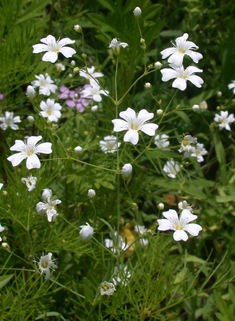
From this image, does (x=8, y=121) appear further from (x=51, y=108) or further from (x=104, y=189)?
(x=104, y=189)

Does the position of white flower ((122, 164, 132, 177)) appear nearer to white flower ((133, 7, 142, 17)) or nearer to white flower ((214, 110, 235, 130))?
white flower ((133, 7, 142, 17))

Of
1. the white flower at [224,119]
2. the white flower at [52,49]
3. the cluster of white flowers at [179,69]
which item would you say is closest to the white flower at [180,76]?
the cluster of white flowers at [179,69]

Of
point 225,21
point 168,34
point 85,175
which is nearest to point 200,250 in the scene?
point 85,175

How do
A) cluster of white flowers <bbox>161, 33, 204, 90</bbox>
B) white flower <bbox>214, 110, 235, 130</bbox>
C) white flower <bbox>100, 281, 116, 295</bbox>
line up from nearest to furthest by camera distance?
white flower <bbox>100, 281, 116, 295</bbox>, cluster of white flowers <bbox>161, 33, 204, 90</bbox>, white flower <bbox>214, 110, 235, 130</bbox>

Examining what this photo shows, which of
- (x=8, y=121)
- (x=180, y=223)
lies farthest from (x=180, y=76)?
(x=8, y=121)

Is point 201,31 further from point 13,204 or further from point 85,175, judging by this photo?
point 13,204

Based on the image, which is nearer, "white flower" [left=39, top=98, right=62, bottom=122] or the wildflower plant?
the wildflower plant

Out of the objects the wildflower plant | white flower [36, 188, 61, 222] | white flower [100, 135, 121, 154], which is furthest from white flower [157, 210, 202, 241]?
white flower [100, 135, 121, 154]
